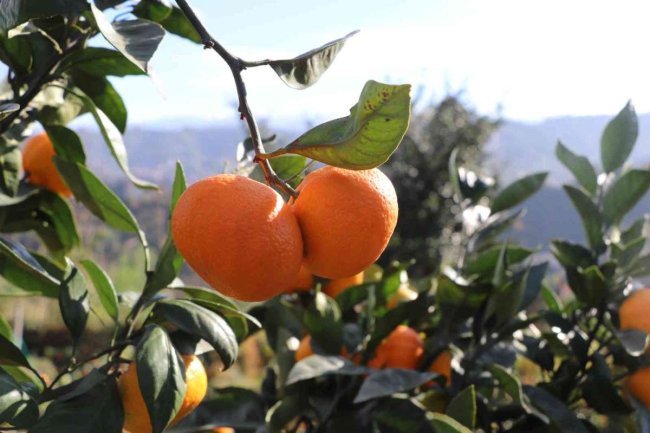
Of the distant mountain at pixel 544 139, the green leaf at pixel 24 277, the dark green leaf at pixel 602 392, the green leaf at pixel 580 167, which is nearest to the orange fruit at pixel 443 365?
the dark green leaf at pixel 602 392

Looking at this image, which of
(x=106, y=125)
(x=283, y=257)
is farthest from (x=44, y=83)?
(x=283, y=257)

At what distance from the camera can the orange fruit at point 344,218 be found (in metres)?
0.35

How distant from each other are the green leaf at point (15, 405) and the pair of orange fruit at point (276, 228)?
0.47ft

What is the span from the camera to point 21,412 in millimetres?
399

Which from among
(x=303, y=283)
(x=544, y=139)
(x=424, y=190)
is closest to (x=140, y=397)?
(x=303, y=283)

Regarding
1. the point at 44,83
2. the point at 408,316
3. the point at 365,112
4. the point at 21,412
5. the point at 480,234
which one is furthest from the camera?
the point at 480,234

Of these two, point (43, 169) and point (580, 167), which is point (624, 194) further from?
point (43, 169)

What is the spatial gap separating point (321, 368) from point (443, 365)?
14cm

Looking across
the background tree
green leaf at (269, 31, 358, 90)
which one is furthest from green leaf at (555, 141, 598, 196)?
the background tree

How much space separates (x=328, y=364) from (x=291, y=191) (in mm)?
222

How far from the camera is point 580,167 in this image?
2.21ft

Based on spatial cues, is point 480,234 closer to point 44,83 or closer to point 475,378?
point 475,378

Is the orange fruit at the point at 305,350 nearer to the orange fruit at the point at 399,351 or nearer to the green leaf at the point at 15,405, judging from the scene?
the orange fruit at the point at 399,351

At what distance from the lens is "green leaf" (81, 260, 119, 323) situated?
1.67 ft
